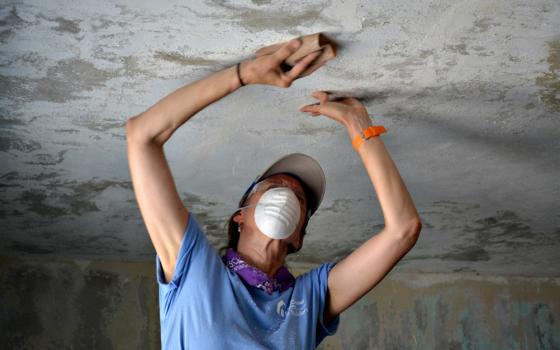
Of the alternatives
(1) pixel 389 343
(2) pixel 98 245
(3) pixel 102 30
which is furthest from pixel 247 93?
(1) pixel 389 343

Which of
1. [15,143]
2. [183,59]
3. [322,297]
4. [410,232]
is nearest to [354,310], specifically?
[322,297]

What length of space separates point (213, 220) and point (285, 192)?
1390mm

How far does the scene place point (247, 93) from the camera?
8.52 feet

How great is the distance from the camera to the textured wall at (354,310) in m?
4.54

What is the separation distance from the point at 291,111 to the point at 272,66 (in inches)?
16.6

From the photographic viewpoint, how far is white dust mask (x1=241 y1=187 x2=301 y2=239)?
2.57m

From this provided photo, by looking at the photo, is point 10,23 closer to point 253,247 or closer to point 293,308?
point 253,247

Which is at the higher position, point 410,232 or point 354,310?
point 410,232

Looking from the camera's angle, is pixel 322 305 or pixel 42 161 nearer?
pixel 322 305

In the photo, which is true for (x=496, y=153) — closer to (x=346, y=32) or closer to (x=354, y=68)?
(x=354, y=68)

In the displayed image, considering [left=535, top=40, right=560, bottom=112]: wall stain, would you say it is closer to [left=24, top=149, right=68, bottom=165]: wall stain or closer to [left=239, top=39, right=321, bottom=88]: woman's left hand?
[left=239, top=39, right=321, bottom=88]: woman's left hand

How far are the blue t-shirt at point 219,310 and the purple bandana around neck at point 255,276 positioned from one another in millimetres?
22

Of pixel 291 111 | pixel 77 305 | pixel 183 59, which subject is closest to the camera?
pixel 183 59

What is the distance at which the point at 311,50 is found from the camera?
231 centimetres
